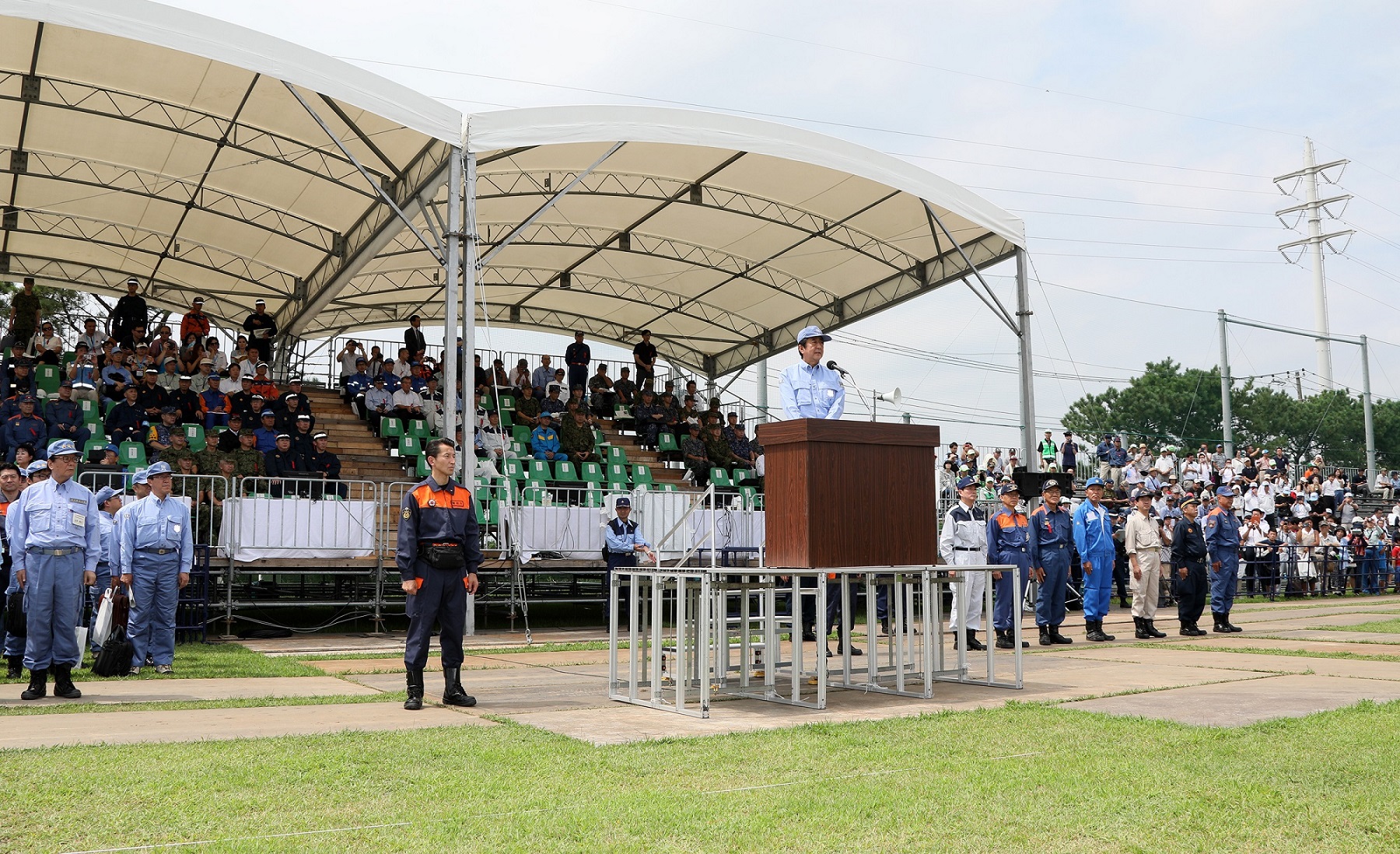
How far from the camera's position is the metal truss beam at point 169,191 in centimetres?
1725

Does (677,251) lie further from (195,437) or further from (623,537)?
(195,437)

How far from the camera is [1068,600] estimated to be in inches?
765

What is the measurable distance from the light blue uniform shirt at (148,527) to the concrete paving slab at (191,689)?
3.70 feet

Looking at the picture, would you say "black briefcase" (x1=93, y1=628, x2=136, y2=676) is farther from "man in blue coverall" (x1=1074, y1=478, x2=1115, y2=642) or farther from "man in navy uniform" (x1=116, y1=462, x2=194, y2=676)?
"man in blue coverall" (x1=1074, y1=478, x2=1115, y2=642)

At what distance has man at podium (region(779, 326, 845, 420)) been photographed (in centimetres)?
816

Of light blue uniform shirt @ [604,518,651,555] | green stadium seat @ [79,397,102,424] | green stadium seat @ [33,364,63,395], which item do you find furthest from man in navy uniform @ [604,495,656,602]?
green stadium seat @ [33,364,63,395]

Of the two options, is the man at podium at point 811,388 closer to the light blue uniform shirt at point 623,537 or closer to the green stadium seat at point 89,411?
the light blue uniform shirt at point 623,537

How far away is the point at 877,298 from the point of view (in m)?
23.2

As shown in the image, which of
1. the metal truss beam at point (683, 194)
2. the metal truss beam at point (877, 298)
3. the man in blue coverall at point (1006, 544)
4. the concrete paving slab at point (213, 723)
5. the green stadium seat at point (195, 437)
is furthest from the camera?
the metal truss beam at point (877, 298)

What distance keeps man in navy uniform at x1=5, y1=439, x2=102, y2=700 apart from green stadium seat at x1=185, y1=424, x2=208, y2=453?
8.51m

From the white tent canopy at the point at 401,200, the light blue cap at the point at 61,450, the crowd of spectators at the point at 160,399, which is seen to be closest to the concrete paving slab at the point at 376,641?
the crowd of spectators at the point at 160,399

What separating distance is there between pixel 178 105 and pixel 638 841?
14066mm

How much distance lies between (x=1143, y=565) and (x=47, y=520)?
1127 centimetres

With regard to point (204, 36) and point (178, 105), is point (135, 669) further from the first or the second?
point (178, 105)
